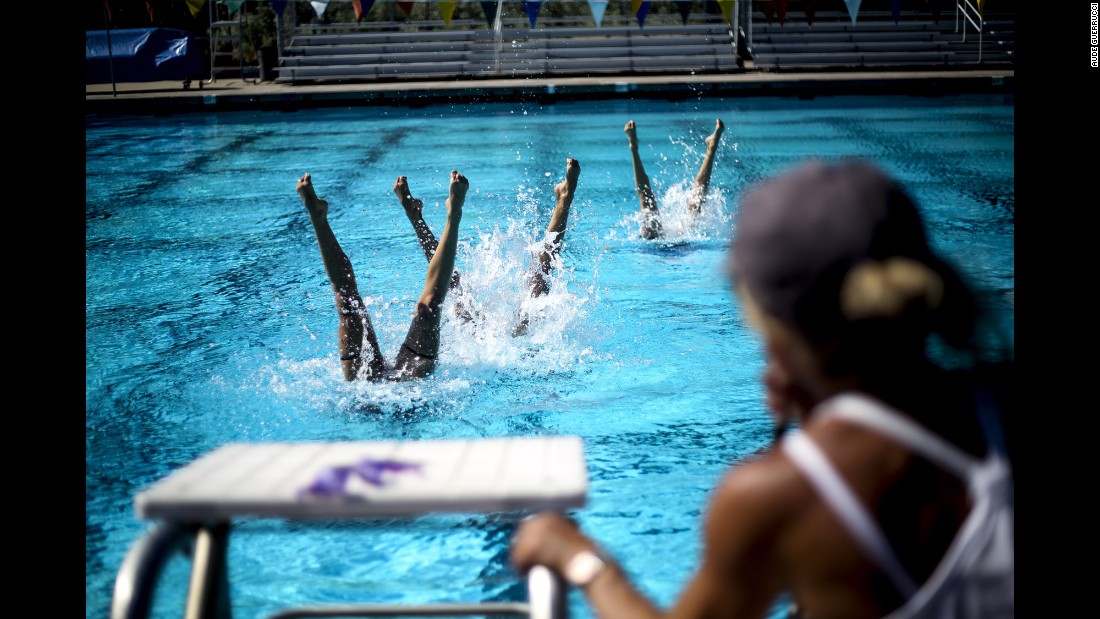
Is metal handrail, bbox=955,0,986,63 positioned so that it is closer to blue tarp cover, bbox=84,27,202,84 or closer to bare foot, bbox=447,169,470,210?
blue tarp cover, bbox=84,27,202,84

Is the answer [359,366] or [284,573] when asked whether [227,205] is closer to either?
[359,366]

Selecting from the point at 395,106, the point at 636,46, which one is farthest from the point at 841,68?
the point at 395,106

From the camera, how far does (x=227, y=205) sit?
29.5 ft

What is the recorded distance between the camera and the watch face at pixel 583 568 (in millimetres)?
1330

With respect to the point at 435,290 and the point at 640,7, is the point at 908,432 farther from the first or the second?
the point at 640,7

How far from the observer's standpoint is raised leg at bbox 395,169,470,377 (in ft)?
12.5

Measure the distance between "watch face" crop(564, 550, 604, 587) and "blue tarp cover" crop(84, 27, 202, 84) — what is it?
17.1 meters

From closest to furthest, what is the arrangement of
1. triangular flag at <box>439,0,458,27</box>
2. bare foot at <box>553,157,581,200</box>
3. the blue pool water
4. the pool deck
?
the blue pool water, bare foot at <box>553,157,581,200</box>, triangular flag at <box>439,0,458,27</box>, the pool deck

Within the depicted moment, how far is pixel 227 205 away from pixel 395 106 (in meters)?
6.93

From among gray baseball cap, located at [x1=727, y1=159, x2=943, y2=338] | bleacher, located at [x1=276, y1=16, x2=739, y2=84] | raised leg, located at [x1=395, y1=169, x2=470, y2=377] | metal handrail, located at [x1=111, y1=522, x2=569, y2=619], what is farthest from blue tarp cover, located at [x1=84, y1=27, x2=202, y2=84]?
gray baseball cap, located at [x1=727, y1=159, x2=943, y2=338]

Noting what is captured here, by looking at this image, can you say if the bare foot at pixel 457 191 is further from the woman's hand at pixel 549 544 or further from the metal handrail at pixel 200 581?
the woman's hand at pixel 549 544

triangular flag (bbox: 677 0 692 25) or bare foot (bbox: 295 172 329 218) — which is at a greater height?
triangular flag (bbox: 677 0 692 25)
